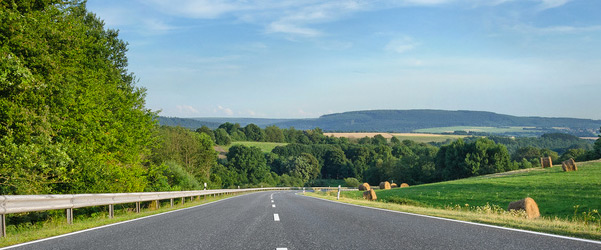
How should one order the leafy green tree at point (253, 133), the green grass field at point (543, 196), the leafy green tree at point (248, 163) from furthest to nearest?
the leafy green tree at point (253, 133)
the leafy green tree at point (248, 163)
the green grass field at point (543, 196)

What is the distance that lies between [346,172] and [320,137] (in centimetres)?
5111

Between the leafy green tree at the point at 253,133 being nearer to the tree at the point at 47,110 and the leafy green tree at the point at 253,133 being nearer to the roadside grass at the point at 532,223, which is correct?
the tree at the point at 47,110

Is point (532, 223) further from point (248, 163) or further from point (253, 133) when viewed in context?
point (253, 133)

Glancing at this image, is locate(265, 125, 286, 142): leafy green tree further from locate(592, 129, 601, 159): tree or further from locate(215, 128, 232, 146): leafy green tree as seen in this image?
locate(592, 129, 601, 159): tree

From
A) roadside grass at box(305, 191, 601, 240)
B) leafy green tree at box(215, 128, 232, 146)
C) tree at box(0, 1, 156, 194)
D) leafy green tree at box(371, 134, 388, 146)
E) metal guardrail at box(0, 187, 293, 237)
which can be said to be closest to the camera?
roadside grass at box(305, 191, 601, 240)

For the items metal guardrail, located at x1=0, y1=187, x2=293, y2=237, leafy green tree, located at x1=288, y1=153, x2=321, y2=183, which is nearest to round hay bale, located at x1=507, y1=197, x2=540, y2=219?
metal guardrail, located at x1=0, y1=187, x2=293, y2=237

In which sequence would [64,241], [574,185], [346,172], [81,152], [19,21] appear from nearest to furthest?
1. [64,241]
2. [19,21]
3. [81,152]
4. [574,185]
5. [346,172]

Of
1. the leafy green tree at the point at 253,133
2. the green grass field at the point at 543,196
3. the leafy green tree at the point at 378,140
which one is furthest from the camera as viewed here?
the leafy green tree at the point at 378,140

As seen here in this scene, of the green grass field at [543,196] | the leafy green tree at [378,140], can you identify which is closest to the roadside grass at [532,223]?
the green grass field at [543,196]

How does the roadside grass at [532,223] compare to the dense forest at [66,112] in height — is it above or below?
below

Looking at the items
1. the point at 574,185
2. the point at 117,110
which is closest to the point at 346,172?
the point at 574,185

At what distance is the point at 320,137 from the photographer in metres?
185

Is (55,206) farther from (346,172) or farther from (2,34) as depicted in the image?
(346,172)

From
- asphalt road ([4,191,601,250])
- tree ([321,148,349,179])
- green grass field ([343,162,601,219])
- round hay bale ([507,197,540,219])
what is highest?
asphalt road ([4,191,601,250])
